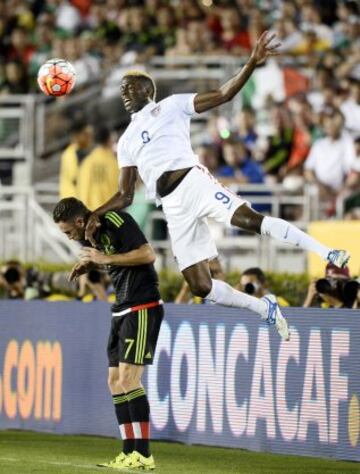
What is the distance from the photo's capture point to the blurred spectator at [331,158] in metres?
20.1

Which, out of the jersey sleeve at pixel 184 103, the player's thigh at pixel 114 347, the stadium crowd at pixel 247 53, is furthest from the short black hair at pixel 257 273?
the stadium crowd at pixel 247 53

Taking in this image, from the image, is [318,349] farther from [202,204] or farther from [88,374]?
[88,374]

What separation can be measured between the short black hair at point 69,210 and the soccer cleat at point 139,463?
1.82 meters

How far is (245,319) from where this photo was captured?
47.4ft

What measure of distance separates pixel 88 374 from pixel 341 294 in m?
2.91

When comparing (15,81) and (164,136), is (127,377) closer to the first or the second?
(164,136)

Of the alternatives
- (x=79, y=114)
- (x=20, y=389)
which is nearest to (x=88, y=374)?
(x=20, y=389)

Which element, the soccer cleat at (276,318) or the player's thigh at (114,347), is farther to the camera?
the soccer cleat at (276,318)

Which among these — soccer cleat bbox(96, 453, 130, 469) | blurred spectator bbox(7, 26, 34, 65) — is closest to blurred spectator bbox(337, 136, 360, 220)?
soccer cleat bbox(96, 453, 130, 469)

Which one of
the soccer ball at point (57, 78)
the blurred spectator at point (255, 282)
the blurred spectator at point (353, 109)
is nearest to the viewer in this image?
the soccer ball at point (57, 78)

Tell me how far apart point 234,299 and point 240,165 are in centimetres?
761

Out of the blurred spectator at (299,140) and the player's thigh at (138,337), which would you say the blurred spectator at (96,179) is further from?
the player's thigh at (138,337)

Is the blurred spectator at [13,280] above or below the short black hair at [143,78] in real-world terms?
below

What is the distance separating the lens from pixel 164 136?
13.7m
